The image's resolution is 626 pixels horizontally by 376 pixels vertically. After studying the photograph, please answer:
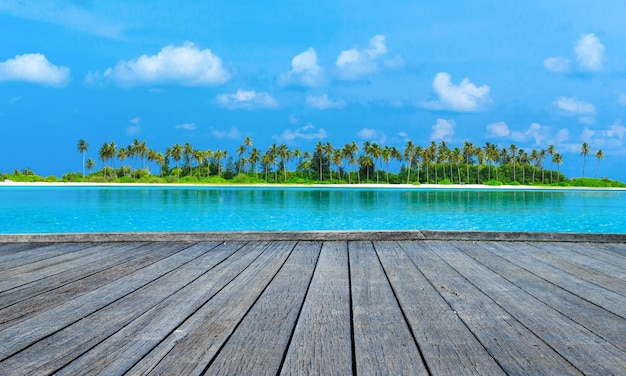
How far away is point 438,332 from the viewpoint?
1962mm

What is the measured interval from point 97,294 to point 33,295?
13.6 inches

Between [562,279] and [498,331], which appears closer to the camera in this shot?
[498,331]

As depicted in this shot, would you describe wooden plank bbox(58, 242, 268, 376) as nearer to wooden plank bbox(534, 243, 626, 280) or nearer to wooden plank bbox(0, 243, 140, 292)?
wooden plank bbox(0, 243, 140, 292)

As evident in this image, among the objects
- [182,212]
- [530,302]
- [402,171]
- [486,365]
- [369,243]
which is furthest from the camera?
[402,171]

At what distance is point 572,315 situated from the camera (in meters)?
2.24

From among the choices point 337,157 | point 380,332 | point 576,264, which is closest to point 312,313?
point 380,332

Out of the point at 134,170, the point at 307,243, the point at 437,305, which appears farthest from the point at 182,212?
the point at 134,170

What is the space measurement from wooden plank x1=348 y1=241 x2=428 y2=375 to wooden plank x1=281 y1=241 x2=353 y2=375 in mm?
43

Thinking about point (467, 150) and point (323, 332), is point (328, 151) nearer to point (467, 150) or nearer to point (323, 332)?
point (467, 150)

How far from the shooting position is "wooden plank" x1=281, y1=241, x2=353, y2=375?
1.60 meters

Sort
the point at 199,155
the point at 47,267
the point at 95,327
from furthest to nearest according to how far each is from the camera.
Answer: the point at 199,155 → the point at 47,267 → the point at 95,327

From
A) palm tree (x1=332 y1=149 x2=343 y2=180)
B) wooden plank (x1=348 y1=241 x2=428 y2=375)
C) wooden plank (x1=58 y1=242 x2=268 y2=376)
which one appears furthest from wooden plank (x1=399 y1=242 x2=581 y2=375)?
palm tree (x1=332 y1=149 x2=343 y2=180)

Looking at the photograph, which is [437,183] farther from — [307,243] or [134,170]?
[307,243]

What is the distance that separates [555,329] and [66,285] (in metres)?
2.60
